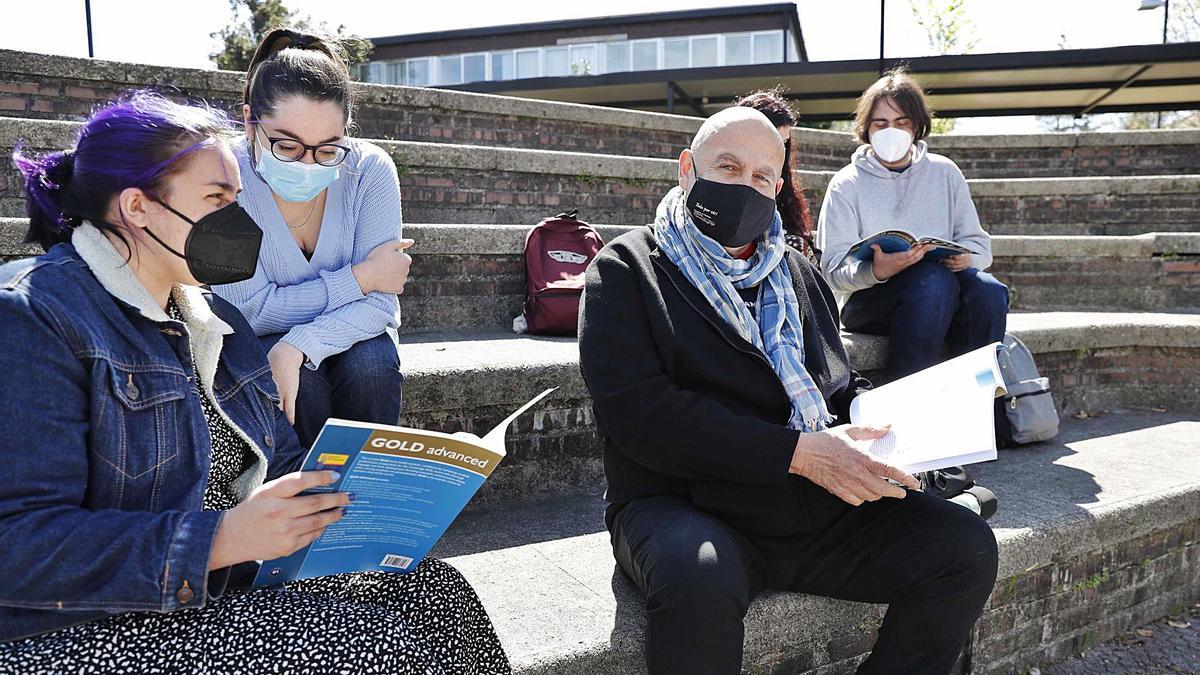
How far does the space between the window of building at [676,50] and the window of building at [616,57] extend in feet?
3.02

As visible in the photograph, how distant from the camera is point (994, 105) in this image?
490 inches

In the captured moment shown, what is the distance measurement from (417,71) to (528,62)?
3199mm

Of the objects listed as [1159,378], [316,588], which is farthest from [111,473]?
[1159,378]

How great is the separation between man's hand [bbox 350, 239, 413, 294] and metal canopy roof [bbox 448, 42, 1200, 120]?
9354 millimetres

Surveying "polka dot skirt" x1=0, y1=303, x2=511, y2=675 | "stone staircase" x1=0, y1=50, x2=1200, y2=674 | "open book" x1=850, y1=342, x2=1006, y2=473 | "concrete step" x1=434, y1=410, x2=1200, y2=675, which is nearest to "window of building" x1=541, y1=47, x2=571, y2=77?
"stone staircase" x1=0, y1=50, x2=1200, y2=674

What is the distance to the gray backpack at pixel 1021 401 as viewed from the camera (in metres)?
3.66

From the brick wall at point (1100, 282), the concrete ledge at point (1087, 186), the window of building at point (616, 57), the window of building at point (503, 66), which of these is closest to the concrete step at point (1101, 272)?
the brick wall at point (1100, 282)

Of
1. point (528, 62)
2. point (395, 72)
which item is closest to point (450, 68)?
point (395, 72)

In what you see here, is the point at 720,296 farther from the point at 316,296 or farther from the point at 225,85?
the point at 225,85

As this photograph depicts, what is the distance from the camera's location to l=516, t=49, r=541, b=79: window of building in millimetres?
20328

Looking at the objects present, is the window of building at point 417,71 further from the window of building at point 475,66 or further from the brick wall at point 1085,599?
the brick wall at point 1085,599

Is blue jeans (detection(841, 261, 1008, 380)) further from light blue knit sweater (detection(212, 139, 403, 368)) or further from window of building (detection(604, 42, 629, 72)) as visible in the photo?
window of building (detection(604, 42, 629, 72))

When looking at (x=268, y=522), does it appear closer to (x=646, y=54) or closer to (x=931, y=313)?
(x=931, y=313)

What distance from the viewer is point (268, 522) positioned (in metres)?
1.28
